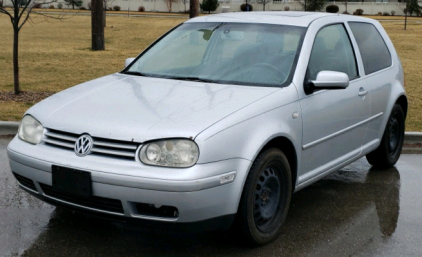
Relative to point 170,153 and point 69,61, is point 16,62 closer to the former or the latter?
point 69,61

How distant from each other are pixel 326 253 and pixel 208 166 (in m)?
1.16

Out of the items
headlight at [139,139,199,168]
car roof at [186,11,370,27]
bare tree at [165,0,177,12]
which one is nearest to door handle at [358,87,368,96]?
car roof at [186,11,370,27]

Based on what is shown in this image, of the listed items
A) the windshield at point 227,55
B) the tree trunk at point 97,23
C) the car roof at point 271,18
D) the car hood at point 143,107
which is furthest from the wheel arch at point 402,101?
the tree trunk at point 97,23

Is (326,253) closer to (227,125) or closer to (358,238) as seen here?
(358,238)

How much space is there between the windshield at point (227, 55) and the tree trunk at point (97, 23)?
14694mm

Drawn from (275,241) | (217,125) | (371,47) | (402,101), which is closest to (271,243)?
(275,241)

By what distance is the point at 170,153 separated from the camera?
376 centimetres

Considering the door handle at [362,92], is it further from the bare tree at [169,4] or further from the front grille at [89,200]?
the bare tree at [169,4]

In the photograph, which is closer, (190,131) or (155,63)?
(190,131)

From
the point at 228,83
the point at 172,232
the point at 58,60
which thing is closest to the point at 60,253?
the point at 172,232

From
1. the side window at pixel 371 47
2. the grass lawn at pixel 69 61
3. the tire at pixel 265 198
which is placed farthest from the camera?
the grass lawn at pixel 69 61

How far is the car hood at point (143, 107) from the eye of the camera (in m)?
3.84

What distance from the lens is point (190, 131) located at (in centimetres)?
377

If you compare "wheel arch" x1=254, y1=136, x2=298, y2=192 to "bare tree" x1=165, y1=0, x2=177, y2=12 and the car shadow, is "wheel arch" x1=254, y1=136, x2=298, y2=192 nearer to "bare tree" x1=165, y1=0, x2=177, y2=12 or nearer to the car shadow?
the car shadow
